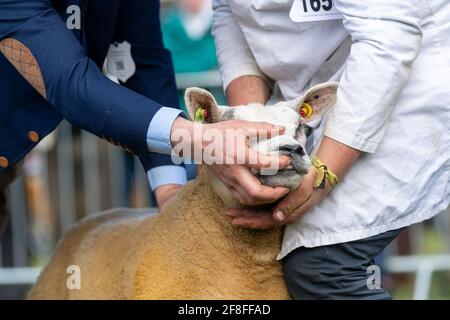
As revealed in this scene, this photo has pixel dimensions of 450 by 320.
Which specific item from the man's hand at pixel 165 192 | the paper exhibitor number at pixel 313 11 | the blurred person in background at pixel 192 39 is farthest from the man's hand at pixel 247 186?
the blurred person in background at pixel 192 39

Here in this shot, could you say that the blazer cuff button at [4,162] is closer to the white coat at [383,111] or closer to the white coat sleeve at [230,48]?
the white coat sleeve at [230,48]

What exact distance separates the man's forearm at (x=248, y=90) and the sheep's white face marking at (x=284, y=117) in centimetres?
22

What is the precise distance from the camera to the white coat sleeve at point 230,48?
2908 mm

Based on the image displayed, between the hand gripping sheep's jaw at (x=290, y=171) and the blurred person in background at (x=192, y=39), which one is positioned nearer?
the hand gripping sheep's jaw at (x=290, y=171)

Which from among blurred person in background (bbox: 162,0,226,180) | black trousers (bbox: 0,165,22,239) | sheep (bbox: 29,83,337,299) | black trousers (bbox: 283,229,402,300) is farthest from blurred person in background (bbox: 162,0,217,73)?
black trousers (bbox: 283,229,402,300)

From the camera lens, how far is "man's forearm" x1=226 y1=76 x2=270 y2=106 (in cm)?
286

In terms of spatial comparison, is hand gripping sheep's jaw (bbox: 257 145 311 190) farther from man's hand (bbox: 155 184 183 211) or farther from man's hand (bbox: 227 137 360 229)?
man's hand (bbox: 155 184 183 211)

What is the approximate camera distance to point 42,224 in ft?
19.2

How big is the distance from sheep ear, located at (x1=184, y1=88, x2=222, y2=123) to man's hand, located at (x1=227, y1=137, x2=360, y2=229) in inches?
12.5

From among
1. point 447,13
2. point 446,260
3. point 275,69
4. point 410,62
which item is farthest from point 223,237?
point 446,260

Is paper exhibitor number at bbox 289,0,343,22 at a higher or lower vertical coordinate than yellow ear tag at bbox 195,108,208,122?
higher

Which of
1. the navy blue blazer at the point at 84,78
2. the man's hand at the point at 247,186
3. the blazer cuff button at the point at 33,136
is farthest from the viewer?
the blazer cuff button at the point at 33,136

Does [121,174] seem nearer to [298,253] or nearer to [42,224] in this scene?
[42,224]

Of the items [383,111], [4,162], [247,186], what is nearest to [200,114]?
[247,186]
